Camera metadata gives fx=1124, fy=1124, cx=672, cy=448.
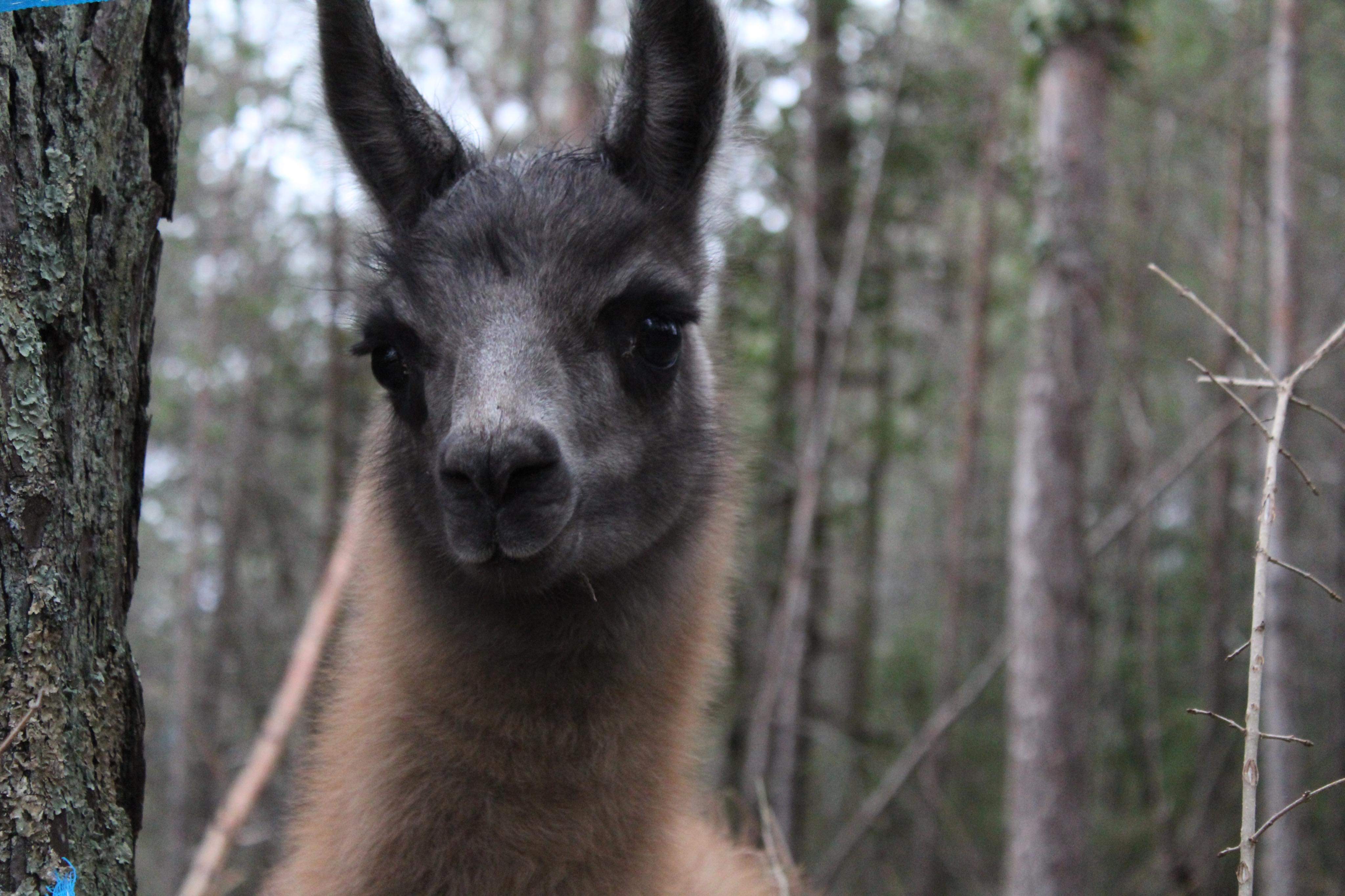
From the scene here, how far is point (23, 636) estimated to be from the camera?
2014 millimetres

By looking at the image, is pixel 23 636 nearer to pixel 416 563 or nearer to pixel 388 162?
pixel 416 563

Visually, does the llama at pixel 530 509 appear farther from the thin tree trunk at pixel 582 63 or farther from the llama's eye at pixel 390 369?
the thin tree trunk at pixel 582 63

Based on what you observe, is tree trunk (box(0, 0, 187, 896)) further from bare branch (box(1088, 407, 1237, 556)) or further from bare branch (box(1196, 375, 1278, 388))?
bare branch (box(1088, 407, 1237, 556))

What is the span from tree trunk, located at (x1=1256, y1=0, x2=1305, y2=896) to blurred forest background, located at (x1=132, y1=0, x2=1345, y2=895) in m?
0.06

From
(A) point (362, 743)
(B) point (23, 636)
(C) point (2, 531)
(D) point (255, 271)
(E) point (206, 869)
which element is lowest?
(E) point (206, 869)

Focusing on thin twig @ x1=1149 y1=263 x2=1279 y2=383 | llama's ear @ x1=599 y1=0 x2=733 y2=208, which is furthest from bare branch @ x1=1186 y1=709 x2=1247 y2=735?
llama's ear @ x1=599 y1=0 x2=733 y2=208

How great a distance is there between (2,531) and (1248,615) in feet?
55.1

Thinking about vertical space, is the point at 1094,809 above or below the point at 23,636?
below

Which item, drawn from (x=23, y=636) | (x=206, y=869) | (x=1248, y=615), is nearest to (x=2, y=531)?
(x=23, y=636)

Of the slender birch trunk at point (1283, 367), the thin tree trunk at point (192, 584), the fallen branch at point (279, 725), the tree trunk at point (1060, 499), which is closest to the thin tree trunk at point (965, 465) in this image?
the slender birch trunk at point (1283, 367)

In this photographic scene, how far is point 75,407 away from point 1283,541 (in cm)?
828

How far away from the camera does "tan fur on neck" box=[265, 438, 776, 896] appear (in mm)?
2725

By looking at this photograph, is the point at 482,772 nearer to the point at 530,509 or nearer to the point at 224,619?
the point at 530,509

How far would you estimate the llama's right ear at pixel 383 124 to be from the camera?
10.5ft
